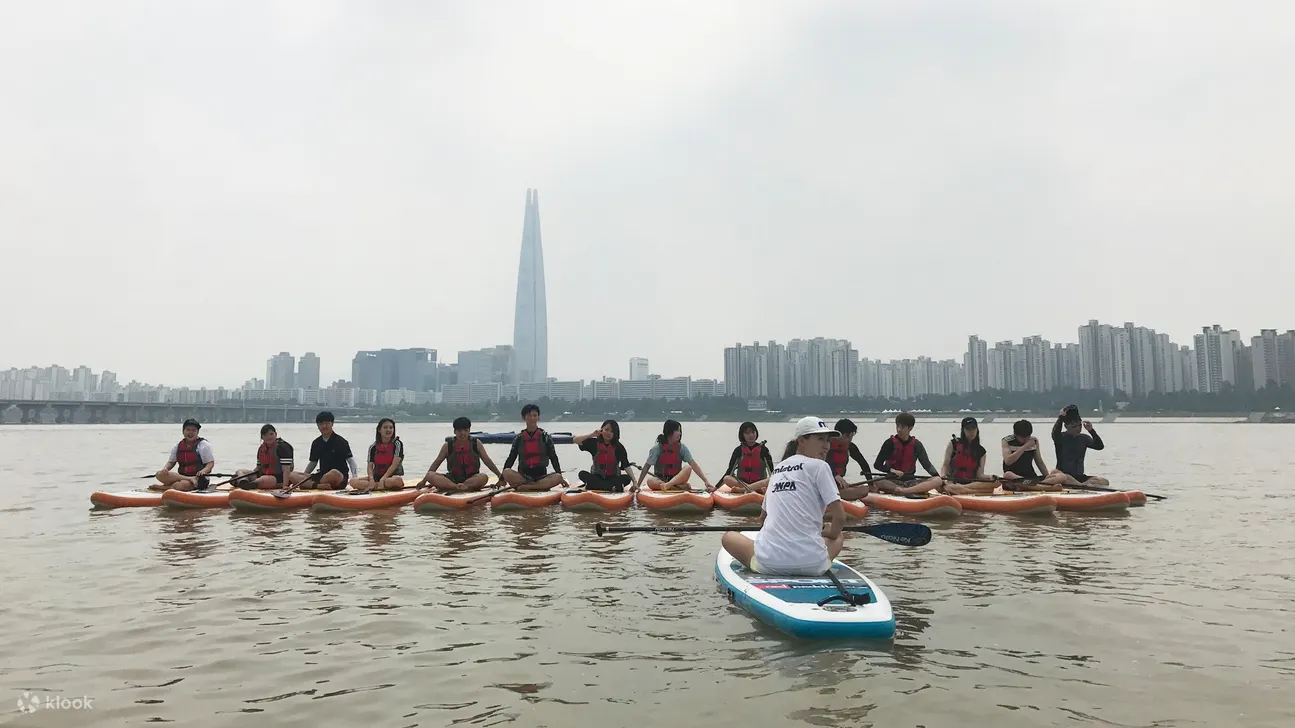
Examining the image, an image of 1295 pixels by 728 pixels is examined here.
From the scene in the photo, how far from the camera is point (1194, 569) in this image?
8578 mm

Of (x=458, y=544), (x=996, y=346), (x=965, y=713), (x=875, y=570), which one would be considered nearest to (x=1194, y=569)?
(x=875, y=570)

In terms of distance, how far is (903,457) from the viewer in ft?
45.7

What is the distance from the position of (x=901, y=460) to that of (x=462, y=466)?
26.4ft

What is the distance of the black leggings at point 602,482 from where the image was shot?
1424 centimetres

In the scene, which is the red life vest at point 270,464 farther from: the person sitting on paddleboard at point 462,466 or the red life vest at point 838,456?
the red life vest at point 838,456

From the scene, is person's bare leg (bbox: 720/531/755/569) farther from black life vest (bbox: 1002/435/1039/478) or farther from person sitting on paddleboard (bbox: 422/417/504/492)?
black life vest (bbox: 1002/435/1039/478)

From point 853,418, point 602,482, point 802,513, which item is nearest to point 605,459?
point 602,482

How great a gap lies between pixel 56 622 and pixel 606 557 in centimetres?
535

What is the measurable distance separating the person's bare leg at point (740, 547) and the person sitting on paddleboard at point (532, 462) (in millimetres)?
7044

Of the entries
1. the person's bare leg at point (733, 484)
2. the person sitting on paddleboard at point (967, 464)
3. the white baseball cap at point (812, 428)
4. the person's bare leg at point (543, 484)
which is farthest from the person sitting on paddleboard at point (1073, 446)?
the white baseball cap at point (812, 428)

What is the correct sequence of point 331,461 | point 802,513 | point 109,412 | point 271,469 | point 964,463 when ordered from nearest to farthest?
point 802,513
point 964,463
point 271,469
point 331,461
point 109,412

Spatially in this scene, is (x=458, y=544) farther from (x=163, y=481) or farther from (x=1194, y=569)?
(x=1194, y=569)

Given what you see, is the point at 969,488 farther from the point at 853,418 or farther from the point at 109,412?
the point at 853,418

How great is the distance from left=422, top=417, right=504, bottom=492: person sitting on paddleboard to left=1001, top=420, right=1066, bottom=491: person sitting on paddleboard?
9286mm
